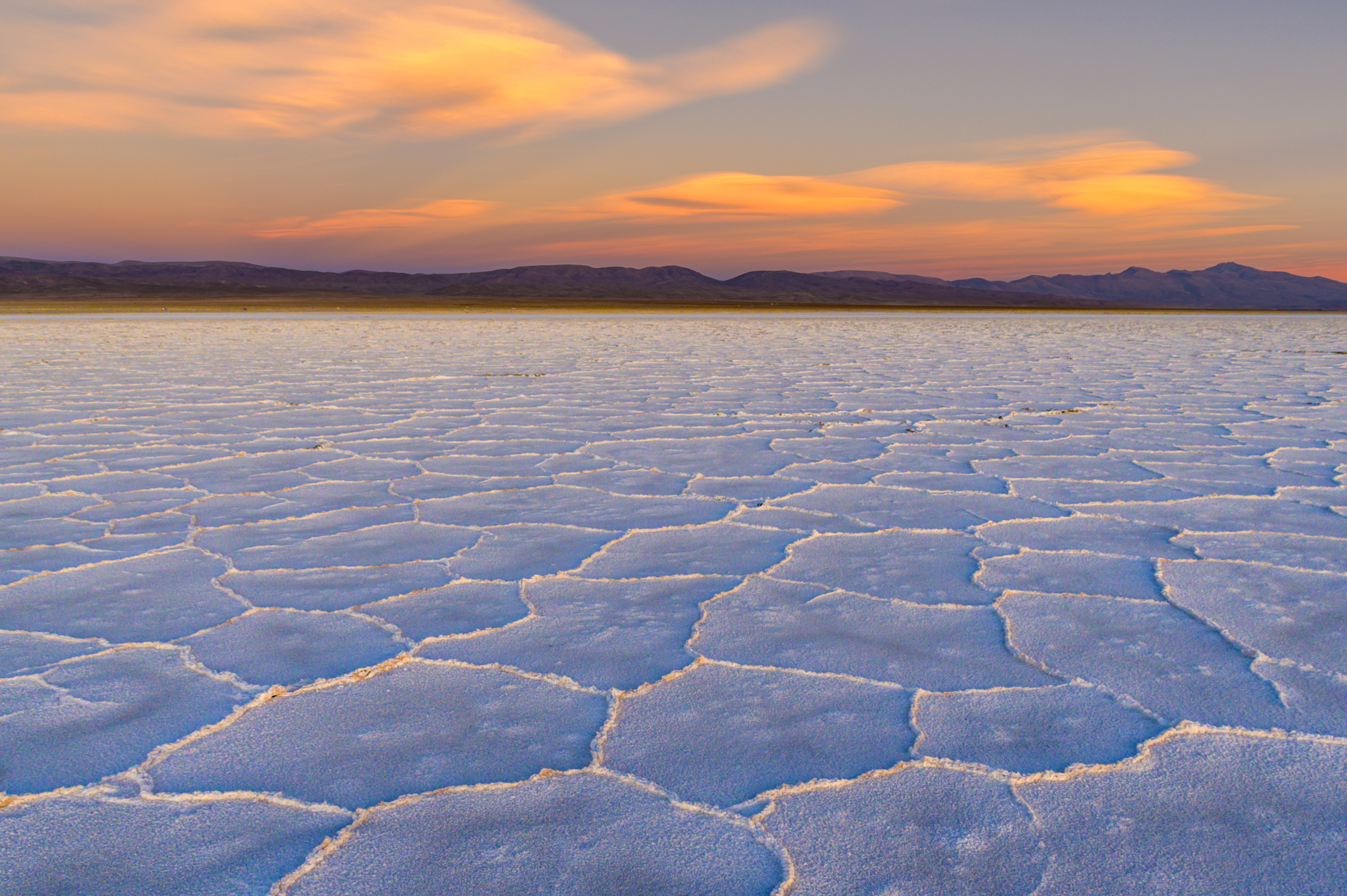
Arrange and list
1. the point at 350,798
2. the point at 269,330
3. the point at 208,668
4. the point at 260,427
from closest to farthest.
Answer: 1. the point at 350,798
2. the point at 208,668
3. the point at 260,427
4. the point at 269,330

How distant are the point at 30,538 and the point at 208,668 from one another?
44.1 inches

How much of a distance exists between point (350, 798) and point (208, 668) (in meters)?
0.51

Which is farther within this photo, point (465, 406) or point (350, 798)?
point (465, 406)

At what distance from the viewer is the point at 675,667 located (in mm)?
1423

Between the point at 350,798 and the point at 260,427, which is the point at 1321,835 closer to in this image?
the point at 350,798

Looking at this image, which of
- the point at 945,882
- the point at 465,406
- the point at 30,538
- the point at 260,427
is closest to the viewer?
the point at 945,882

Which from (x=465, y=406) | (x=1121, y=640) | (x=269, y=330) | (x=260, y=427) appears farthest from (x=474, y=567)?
(x=269, y=330)

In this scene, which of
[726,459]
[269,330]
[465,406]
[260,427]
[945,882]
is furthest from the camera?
[269,330]

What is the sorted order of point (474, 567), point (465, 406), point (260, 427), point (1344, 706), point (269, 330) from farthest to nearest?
point (269, 330) → point (465, 406) → point (260, 427) → point (474, 567) → point (1344, 706)

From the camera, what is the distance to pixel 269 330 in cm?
1386

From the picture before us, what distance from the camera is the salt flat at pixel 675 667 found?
0.96m

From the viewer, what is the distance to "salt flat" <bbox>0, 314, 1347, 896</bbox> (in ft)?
3.13

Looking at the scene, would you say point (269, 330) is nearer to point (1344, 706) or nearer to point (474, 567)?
point (474, 567)

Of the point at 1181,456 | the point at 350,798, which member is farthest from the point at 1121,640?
the point at 1181,456
